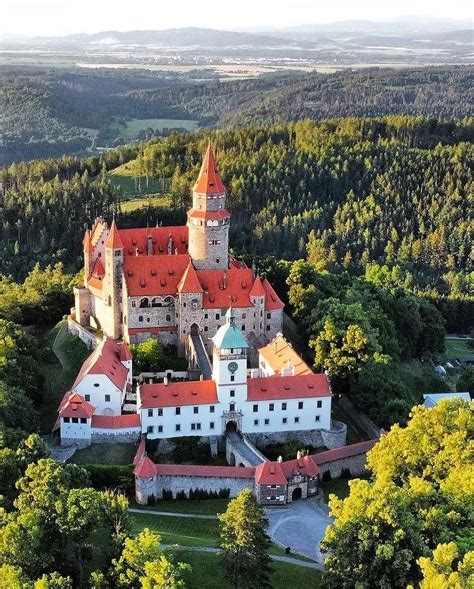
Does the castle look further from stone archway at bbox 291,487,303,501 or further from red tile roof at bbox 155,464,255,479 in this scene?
stone archway at bbox 291,487,303,501

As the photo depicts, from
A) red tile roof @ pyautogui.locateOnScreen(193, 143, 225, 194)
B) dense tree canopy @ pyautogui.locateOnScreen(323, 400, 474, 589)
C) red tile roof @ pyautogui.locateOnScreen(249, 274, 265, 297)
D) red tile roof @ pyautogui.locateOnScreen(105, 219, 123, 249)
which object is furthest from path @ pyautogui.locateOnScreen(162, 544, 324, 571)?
red tile roof @ pyautogui.locateOnScreen(193, 143, 225, 194)

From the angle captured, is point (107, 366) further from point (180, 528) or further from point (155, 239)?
point (155, 239)

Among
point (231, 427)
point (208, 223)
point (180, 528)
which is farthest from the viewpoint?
point (208, 223)

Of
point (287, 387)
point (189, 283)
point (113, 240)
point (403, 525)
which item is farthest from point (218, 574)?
point (113, 240)

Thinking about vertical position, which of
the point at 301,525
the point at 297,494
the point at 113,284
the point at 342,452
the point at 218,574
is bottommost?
the point at 297,494

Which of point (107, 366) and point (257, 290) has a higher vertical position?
point (257, 290)

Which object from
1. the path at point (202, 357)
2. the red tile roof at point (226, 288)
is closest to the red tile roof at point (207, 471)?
the path at point (202, 357)

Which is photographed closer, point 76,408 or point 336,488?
point 336,488
